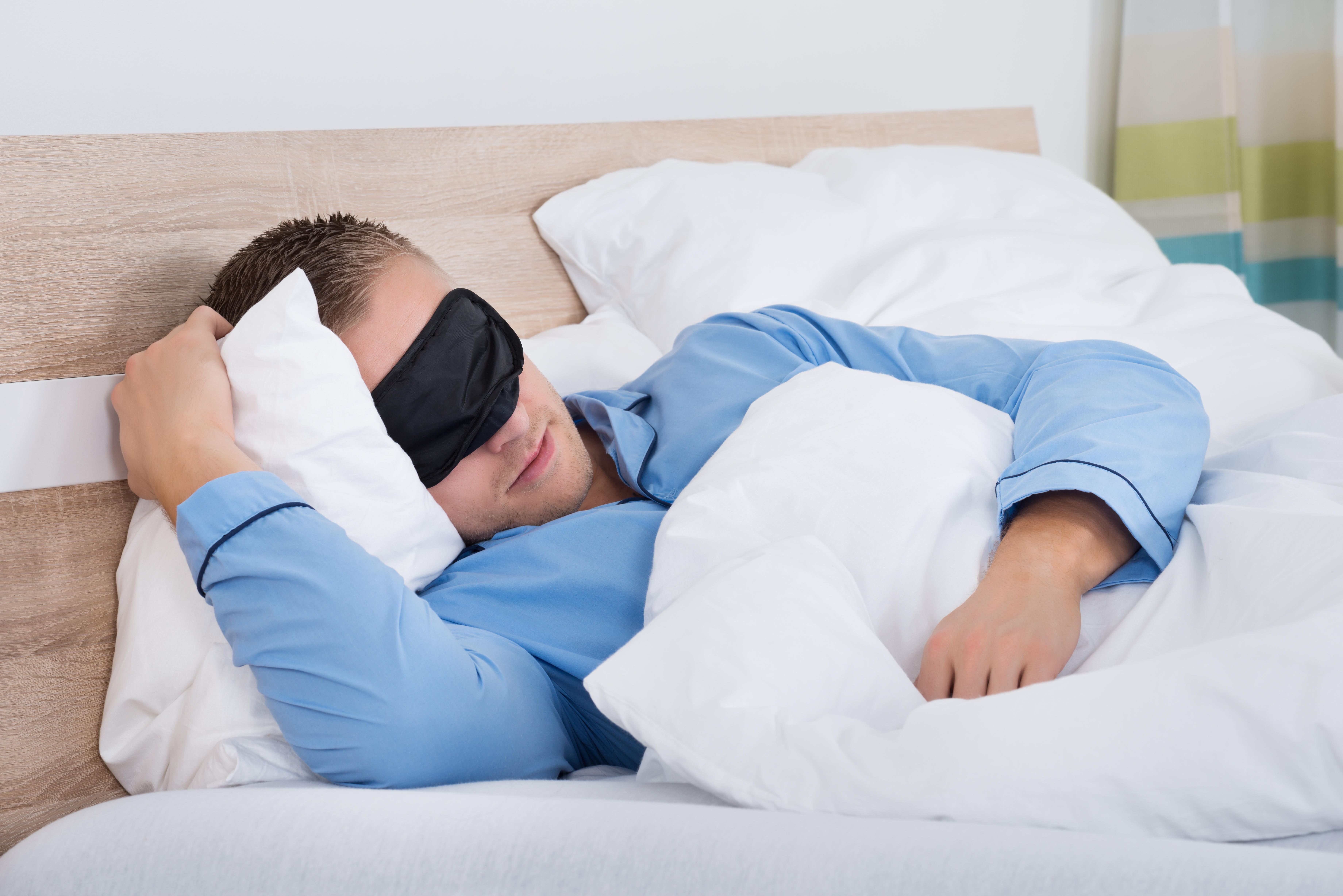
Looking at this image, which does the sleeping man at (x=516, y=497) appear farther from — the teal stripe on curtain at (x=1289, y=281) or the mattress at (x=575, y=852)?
the teal stripe on curtain at (x=1289, y=281)

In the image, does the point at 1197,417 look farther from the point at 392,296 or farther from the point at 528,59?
the point at 528,59

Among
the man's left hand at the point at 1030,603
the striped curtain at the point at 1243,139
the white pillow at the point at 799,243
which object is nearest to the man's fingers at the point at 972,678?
the man's left hand at the point at 1030,603

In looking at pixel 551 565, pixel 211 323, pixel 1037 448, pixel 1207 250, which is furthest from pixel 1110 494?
pixel 1207 250

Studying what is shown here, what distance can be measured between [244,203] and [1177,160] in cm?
210

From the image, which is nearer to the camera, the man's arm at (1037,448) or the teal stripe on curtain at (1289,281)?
the man's arm at (1037,448)

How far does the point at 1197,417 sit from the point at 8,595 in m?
1.13

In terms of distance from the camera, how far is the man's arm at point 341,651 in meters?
0.73

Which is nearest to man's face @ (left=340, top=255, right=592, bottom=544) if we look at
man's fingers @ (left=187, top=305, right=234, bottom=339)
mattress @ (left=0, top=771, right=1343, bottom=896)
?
man's fingers @ (left=187, top=305, right=234, bottom=339)

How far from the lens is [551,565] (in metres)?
0.94

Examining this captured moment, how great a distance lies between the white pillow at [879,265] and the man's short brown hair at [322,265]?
0.43m

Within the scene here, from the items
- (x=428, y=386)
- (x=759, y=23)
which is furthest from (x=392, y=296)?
(x=759, y=23)

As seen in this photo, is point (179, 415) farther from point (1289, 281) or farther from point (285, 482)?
point (1289, 281)

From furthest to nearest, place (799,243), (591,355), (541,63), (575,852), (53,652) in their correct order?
1. (541,63)
2. (799,243)
3. (591,355)
4. (53,652)
5. (575,852)

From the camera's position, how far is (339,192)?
1282 mm
